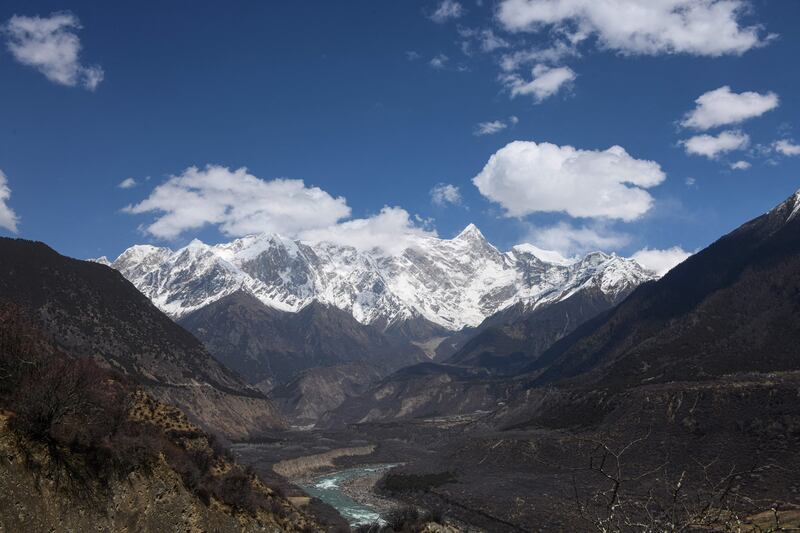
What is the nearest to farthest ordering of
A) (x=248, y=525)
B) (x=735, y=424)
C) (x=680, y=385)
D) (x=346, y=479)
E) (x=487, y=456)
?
1. (x=248, y=525)
2. (x=735, y=424)
3. (x=680, y=385)
4. (x=487, y=456)
5. (x=346, y=479)

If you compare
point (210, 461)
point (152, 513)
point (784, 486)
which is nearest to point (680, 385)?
point (784, 486)

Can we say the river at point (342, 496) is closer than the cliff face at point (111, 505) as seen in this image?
No

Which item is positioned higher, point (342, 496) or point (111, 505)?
point (111, 505)

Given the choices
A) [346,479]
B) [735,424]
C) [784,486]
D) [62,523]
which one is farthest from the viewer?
[346,479]

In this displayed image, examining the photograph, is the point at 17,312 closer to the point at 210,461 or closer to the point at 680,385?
the point at 210,461

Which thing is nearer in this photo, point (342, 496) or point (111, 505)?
point (111, 505)
